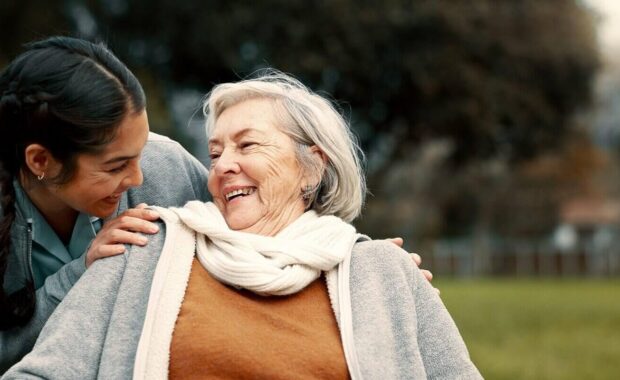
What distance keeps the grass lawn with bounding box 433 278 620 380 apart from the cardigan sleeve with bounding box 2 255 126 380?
5134mm

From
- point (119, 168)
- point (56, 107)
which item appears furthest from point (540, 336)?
point (56, 107)

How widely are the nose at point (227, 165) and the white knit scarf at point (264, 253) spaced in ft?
0.44

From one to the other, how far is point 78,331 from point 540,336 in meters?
8.89

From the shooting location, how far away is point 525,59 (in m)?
22.2

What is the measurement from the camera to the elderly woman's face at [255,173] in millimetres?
2893

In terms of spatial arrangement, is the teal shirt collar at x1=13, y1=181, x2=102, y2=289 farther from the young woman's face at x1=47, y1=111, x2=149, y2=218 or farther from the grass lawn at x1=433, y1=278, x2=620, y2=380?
the grass lawn at x1=433, y1=278, x2=620, y2=380

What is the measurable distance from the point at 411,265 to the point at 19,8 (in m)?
15.6

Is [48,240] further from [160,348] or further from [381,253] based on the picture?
[381,253]

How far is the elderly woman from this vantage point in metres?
2.50

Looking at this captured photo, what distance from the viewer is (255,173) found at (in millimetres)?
2889

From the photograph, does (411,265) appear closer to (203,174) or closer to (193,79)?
(203,174)

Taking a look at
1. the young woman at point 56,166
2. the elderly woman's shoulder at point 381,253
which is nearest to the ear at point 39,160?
the young woman at point 56,166

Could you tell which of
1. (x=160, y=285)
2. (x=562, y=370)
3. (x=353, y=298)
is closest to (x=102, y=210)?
(x=160, y=285)

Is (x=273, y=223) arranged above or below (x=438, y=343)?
above
